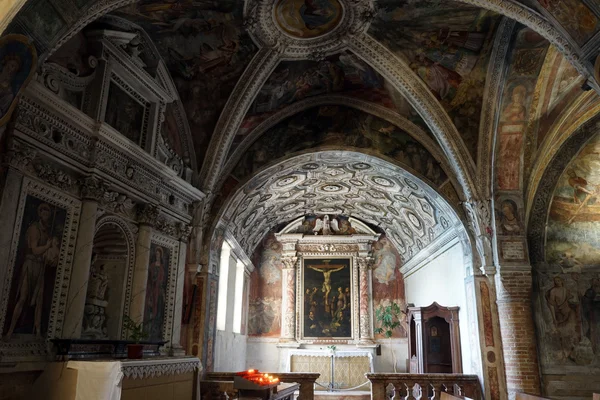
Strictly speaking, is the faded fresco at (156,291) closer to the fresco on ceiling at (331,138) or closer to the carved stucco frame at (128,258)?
the carved stucco frame at (128,258)

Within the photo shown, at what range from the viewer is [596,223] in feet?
37.9

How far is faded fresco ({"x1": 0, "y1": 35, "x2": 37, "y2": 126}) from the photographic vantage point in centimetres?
536

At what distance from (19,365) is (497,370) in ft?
31.0

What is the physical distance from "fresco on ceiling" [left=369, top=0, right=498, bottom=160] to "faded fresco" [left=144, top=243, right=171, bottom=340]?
6.46 metres

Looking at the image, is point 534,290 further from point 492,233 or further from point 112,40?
point 112,40

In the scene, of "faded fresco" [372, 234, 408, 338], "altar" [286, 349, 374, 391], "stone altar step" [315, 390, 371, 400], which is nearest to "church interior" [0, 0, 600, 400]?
"stone altar step" [315, 390, 371, 400]

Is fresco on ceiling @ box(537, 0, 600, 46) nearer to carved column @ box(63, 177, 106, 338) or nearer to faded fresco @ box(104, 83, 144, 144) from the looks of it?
faded fresco @ box(104, 83, 144, 144)

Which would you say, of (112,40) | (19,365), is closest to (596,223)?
(112,40)

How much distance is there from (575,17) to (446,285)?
30.3 feet

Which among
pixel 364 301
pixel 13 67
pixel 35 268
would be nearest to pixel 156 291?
pixel 35 268

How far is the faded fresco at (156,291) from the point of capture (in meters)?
9.22

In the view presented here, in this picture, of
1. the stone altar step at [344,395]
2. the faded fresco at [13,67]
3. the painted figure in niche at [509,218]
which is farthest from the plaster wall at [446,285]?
the faded fresco at [13,67]

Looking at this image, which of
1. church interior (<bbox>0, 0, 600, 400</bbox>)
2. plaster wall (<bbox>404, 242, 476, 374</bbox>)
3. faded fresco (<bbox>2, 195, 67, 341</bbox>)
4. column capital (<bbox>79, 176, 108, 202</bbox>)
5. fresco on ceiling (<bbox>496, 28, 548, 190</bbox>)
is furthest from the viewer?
plaster wall (<bbox>404, 242, 476, 374</bbox>)

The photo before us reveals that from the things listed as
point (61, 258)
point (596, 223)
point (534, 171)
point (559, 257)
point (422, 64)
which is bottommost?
point (61, 258)
